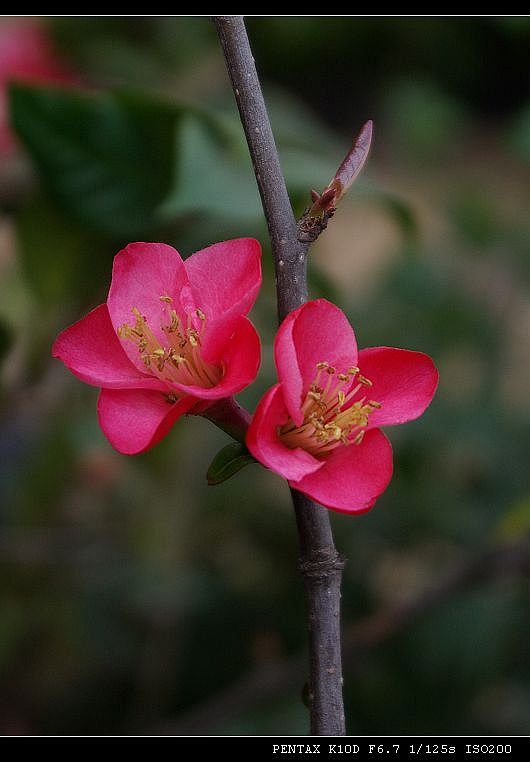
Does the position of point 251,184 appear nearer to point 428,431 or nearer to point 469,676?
point 428,431

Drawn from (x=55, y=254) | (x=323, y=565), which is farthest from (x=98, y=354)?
(x=55, y=254)

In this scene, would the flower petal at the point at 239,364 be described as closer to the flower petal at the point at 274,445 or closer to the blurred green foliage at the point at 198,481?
the flower petal at the point at 274,445

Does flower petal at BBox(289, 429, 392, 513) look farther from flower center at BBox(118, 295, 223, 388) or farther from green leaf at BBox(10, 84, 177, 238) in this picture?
green leaf at BBox(10, 84, 177, 238)

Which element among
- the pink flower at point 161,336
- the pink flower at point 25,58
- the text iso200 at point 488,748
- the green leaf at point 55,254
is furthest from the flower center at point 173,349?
the pink flower at point 25,58

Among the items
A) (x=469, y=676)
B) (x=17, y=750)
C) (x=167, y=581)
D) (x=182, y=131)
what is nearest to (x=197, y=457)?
(x=167, y=581)

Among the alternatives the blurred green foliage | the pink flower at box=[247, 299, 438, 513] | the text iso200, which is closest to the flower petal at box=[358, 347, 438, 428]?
the pink flower at box=[247, 299, 438, 513]

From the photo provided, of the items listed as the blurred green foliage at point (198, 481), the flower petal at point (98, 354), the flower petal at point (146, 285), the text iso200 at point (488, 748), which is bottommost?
the text iso200 at point (488, 748)
